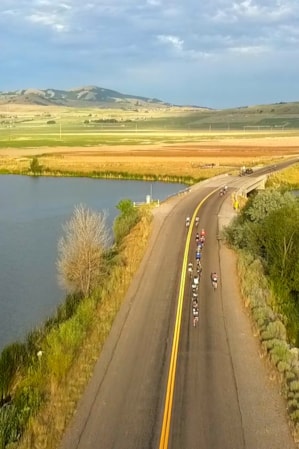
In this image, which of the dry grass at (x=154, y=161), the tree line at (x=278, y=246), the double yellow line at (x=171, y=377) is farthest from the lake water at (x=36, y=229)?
the tree line at (x=278, y=246)

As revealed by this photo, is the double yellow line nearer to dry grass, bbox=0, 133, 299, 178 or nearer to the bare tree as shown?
the bare tree

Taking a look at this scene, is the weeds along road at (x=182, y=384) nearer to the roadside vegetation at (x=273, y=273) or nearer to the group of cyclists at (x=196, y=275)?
the group of cyclists at (x=196, y=275)

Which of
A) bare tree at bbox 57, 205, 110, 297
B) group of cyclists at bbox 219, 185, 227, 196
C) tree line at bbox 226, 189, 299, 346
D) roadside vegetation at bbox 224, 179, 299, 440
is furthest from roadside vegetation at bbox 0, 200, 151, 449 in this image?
group of cyclists at bbox 219, 185, 227, 196

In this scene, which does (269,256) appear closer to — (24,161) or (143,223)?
(143,223)

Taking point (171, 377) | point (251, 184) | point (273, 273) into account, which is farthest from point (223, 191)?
point (171, 377)

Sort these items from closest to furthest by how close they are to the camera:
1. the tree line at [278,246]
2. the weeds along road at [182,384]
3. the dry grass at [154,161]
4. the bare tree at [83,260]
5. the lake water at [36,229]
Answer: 1. the weeds along road at [182,384]
2. the lake water at [36,229]
3. the tree line at [278,246]
4. the bare tree at [83,260]
5. the dry grass at [154,161]

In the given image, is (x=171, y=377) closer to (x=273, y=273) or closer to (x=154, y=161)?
(x=273, y=273)
